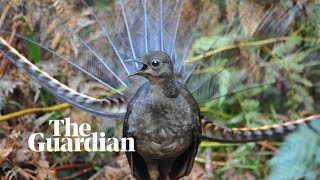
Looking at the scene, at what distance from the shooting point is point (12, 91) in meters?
3.57

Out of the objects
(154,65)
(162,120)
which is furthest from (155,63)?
(162,120)

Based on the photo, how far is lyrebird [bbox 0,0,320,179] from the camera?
2.49m

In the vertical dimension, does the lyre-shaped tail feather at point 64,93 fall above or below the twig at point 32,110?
below

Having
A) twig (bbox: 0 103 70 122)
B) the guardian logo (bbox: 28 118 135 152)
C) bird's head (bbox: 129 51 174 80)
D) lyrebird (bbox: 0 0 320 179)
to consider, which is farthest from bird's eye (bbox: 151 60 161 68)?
twig (bbox: 0 103 70 122)

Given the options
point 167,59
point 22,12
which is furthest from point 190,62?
point 22,12

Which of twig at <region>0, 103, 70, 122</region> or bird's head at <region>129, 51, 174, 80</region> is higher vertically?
twig at <region>0, 103, 70, 122</region>

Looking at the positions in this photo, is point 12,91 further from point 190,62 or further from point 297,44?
point 297,44

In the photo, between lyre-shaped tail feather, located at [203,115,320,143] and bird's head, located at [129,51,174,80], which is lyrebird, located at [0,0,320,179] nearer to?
lyre-shaped tail feather, located at [203,115,320,143]

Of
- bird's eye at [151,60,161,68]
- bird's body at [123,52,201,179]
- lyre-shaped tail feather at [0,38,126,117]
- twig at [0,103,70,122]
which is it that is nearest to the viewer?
bird's eye at [151,60,161,68]

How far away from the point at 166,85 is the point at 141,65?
0.84 feet

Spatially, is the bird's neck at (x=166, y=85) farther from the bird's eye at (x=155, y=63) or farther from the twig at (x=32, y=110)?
the twig at (x=32, y=110)

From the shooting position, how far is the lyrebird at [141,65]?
2.49m

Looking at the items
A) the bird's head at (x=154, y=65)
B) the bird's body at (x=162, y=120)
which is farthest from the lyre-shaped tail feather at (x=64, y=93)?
the bird's head at (x=154, y=65)

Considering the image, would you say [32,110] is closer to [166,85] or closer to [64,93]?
[64,93]
